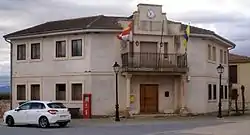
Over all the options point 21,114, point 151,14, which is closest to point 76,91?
point 151,14

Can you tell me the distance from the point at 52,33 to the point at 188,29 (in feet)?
33.1

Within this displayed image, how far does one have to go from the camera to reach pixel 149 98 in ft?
128

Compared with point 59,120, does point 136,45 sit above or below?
above

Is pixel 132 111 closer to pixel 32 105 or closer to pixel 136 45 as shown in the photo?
pixel 136 45

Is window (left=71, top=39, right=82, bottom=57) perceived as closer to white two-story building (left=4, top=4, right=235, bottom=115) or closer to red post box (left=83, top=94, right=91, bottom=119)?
white two-story building (left=4, top=4, right=235, bottom=115)

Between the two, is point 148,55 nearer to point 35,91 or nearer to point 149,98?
point 149,98

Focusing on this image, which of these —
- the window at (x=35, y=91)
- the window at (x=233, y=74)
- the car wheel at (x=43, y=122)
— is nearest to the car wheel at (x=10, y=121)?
the car wheel at (x=43, y=122)

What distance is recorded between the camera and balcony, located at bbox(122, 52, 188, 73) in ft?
121

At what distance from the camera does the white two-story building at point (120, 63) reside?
37438 millimetres

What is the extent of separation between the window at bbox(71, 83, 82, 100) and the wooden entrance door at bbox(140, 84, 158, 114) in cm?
463

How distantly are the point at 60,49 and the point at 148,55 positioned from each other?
675 centimetres

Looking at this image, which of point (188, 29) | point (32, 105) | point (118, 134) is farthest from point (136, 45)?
point (118, 134)

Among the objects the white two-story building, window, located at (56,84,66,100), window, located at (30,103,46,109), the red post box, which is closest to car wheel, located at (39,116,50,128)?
window, located at (30,103,46,109)

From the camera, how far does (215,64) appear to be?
141 ft
